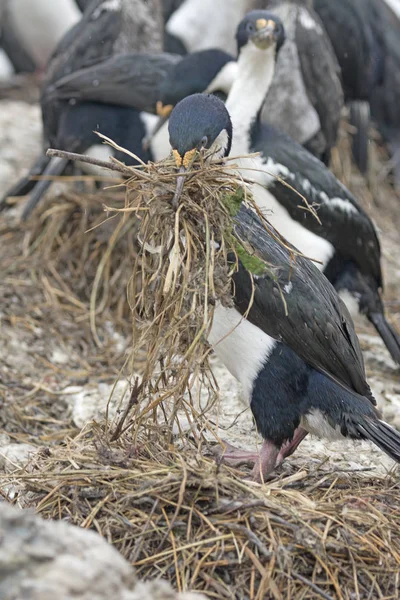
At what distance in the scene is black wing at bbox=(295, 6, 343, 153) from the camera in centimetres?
635

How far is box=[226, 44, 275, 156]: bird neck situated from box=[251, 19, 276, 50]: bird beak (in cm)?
4

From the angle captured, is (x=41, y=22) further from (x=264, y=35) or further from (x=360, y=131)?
(x=264, y=35)

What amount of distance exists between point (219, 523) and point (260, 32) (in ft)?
8.98

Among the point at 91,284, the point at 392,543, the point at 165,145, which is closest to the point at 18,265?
the point at 91,284

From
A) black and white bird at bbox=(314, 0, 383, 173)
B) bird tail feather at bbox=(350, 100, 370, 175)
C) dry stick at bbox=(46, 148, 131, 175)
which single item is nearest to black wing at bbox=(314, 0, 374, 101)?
black and white bird at bbox=(314, 0, 383, 173)

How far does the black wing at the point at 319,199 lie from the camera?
442 cm

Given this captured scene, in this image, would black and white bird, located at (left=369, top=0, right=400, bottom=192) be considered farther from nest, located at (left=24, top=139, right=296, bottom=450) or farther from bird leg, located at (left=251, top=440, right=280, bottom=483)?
nest, located at (left=24, top=139, right=296, bottom=450)

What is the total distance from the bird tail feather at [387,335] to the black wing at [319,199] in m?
0.22

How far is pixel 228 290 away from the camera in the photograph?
3.08m

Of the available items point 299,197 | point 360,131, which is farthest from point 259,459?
point 360,131

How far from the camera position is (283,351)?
3232 mm

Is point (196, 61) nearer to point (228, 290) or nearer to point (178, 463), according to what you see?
point (228, 290)

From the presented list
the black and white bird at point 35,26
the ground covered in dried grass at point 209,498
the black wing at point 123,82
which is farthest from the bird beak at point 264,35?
the black and white bird at point 35,26

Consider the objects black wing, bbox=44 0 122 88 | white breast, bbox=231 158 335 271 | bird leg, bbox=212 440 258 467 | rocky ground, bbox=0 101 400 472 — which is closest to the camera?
bird leg, bbox=212 440 258 467
